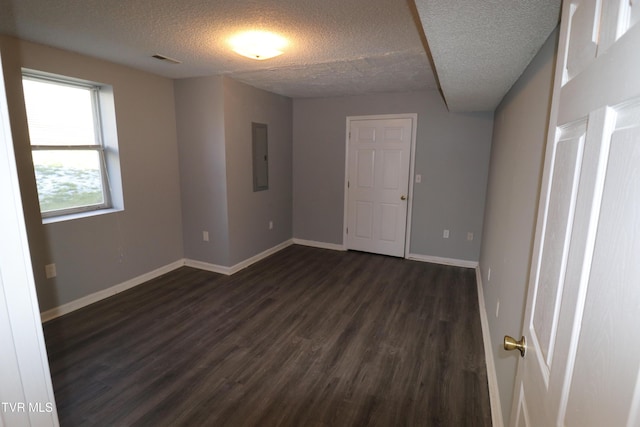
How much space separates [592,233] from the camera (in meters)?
0.56

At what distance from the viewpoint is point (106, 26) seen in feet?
7.33

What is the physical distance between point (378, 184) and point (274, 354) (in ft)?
9.54

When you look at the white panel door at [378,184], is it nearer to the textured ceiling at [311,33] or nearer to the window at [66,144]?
the textured ceiling at [311,33]

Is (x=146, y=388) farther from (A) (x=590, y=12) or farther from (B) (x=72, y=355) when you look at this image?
(A) (x=590, y=12)

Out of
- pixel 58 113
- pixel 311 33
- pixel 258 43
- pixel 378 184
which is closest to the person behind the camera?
pixel 311 33

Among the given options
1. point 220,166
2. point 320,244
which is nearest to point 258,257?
point 320,244

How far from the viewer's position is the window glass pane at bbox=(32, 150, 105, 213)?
2857 millimetres

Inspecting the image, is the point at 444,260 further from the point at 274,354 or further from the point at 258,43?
the point at 258,43

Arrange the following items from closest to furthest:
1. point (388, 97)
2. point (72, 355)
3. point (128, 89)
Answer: point (72, 355) < point (128, 89) < point (388, 97)

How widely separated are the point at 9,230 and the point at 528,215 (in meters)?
1.96

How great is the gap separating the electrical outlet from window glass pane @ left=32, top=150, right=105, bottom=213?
0.49 meters

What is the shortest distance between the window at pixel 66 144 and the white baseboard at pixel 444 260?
3.86m

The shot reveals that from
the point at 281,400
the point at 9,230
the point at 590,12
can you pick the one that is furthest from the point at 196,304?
the point at 590,12

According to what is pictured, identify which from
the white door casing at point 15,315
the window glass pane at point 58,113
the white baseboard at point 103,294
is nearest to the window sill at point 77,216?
the window glass pane at point 58,113
